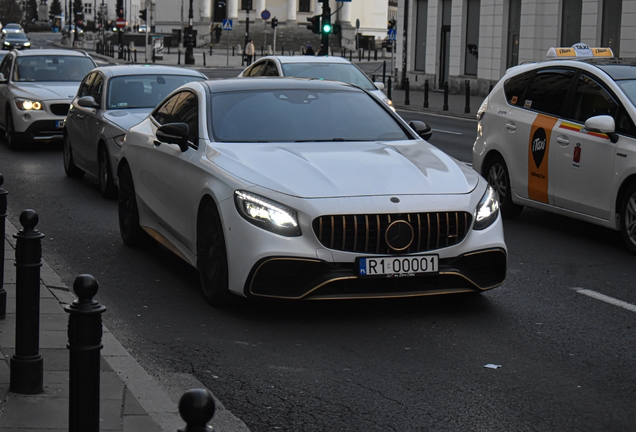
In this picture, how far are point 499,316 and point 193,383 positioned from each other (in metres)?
2.29

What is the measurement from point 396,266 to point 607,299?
5.82ft

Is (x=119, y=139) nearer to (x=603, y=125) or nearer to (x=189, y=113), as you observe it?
(x=189, y=113)

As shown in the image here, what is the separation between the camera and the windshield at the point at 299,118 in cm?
802

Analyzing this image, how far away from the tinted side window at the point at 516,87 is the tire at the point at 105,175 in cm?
437

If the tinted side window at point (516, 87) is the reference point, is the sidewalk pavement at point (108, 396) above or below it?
below

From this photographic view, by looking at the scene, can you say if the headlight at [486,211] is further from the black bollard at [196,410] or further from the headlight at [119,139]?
the headlight at [119,139]

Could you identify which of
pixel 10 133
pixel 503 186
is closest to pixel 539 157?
pixel 503 186

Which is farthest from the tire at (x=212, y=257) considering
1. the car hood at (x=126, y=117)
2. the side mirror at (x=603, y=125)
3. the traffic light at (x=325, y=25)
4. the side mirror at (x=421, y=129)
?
the traffic light at (x=325, y=25)

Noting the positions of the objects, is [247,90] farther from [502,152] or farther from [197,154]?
[502,152]

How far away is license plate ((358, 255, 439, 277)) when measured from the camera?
6.69 metres

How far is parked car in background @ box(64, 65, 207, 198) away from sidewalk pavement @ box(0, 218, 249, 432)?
6.22m

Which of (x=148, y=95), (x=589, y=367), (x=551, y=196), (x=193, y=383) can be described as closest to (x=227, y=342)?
(x=193, y=383)

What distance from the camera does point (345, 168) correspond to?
7.20m

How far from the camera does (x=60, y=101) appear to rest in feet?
58.7
